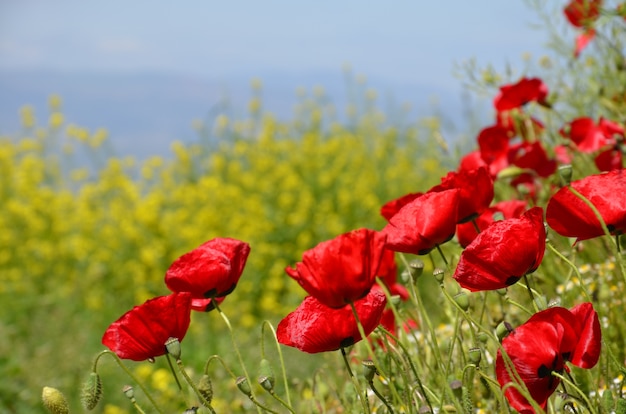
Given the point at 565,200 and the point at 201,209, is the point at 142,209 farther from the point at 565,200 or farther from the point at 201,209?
the point at 565,200

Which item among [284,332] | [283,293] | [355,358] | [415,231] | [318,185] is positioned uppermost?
[415,231]

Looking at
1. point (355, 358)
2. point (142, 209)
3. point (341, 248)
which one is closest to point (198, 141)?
point (142, 209)

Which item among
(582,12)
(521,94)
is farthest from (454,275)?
(582,12)

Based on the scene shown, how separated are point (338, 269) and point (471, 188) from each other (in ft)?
0.98

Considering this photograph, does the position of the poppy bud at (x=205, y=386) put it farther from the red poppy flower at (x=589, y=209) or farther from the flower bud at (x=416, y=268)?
the red poppy flower at (x=589, y=209)

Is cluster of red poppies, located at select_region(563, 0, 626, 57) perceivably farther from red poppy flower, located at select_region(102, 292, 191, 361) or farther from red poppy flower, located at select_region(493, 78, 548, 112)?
red poppy flower, located at select_region(102, 292, 191, 361)

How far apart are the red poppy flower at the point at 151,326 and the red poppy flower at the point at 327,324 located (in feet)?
0.48

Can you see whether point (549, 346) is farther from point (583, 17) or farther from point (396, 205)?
point (583, 17)

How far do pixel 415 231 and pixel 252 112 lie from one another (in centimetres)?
636

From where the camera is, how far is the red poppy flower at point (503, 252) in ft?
3.37

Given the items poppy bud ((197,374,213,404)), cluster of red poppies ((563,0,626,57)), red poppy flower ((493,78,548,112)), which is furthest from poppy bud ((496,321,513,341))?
cluster of red poppies ((563,0,626,57))

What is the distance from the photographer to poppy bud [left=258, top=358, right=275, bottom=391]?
1097 mm

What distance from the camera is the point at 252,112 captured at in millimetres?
7418

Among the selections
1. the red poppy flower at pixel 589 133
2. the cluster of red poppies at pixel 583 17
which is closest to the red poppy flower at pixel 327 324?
the red poppy flower at pixel 589 133
